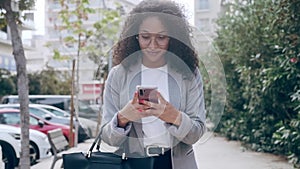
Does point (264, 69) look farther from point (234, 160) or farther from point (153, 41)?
point (153, 41)

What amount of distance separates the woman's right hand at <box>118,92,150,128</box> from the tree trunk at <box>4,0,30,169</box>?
11.4ft

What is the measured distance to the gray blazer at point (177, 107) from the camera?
162cm

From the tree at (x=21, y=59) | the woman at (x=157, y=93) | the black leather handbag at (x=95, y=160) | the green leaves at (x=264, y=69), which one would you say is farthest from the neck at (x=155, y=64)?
the green leaves at (x=264, y=69)

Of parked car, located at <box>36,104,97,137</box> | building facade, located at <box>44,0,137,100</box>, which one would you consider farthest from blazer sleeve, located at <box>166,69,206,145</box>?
parked car, located at <box>36,104,97,137</box>

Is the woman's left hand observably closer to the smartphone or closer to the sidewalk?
the smartphone

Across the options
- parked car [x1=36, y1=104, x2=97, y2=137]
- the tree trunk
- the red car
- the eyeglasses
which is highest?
the eyeglasses

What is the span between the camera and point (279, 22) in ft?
20.1

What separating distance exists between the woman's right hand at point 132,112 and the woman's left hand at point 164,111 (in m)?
0.02

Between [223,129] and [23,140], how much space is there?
24.8 feet

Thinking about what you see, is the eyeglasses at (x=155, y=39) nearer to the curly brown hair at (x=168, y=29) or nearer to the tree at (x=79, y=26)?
the curly brown hair at (x=168, y=29)

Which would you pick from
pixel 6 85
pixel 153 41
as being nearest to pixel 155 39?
→ pixel 153 41

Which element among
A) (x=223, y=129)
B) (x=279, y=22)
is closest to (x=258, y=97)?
(x=279, y=22)

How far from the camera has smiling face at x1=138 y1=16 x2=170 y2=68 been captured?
1679 mm

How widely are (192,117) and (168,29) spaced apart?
1.08 feet
